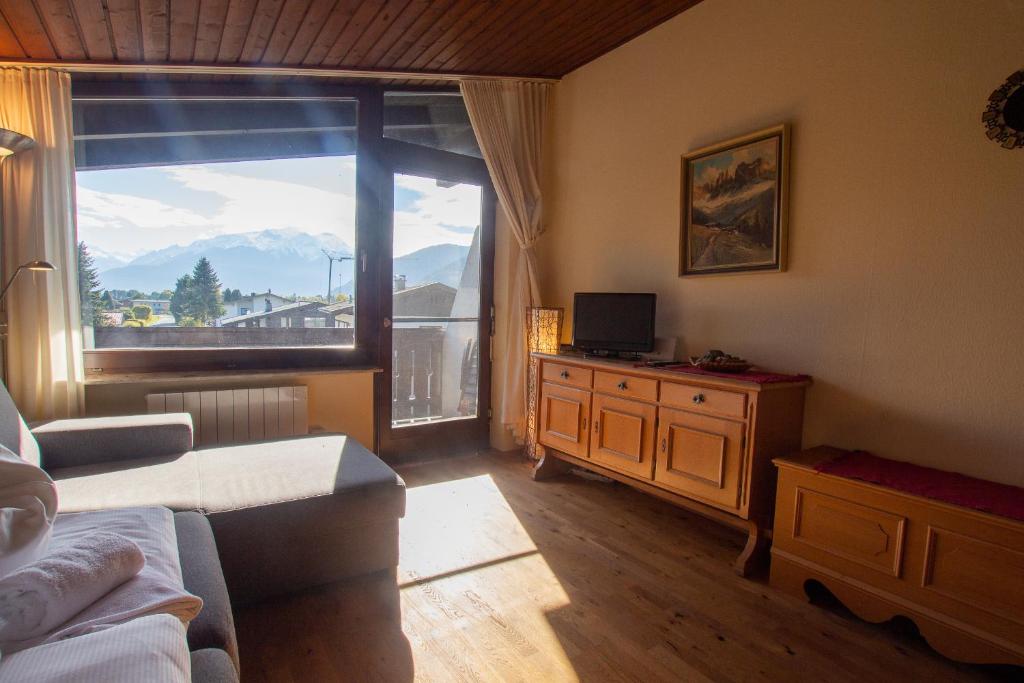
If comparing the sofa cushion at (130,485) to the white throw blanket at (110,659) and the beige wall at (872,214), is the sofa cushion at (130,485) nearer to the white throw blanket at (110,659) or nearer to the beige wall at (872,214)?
the white throw blanket at (110,659)

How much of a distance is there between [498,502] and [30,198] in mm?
2895

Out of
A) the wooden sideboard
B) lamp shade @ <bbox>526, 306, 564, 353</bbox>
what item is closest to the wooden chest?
the wooden sideboard

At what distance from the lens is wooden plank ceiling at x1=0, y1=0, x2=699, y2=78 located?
8.10 ft

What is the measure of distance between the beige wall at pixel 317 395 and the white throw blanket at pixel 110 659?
96.0 inches

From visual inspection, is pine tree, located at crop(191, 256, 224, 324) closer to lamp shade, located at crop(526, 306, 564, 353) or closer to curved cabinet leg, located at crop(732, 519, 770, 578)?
lamp shade, located at crop(526, 306, 564, 353)

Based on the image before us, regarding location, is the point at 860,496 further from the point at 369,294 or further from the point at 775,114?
the point at 369,294

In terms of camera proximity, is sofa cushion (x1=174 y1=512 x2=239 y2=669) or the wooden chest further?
the wooden chest

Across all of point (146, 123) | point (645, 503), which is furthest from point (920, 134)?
point (146, 123)

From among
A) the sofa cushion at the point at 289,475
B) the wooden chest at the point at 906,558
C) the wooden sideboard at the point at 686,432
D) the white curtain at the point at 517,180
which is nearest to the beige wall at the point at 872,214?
the wooden sideboard at the point at 686,432

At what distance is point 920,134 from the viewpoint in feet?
7.18

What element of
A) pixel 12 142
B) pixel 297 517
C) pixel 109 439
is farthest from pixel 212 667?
pixel 12 142

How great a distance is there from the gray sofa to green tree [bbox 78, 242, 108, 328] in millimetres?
797

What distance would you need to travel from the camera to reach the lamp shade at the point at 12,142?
243 centimetres

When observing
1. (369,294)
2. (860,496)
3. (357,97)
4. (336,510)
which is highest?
(357,97)
